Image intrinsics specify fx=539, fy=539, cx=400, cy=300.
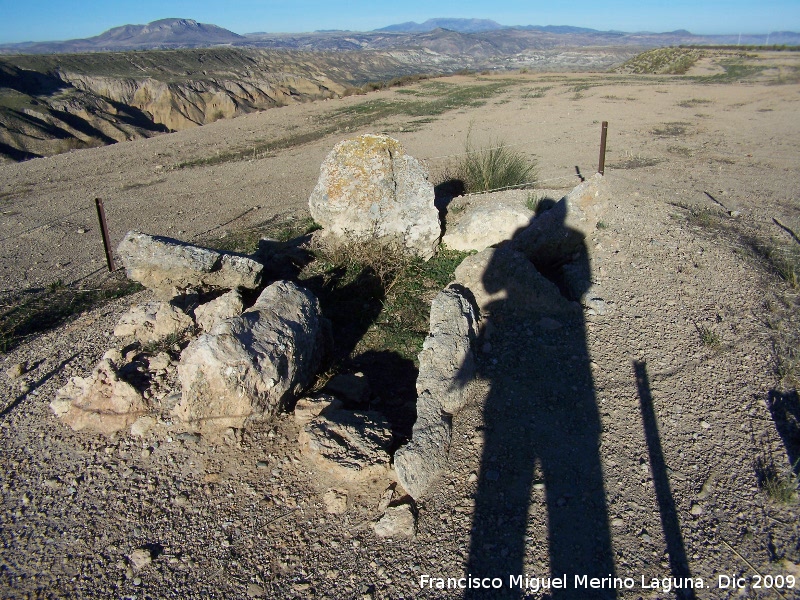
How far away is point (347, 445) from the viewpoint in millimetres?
3492

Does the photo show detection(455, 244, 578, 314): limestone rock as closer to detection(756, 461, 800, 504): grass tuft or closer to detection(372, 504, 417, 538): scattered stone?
detection(756, 461, 800, 504): grass tuft

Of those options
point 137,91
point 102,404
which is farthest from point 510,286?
point 137,91

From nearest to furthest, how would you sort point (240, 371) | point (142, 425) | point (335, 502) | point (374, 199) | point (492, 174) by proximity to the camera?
point (335, 502) < point (240, 371) < point (142, 425) < point (374, 199) < point (492, 174)

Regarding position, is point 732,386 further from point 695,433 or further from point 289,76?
point 289,76

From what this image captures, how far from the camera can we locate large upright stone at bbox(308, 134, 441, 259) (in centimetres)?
636

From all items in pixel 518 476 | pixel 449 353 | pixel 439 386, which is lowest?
pixel 518 476

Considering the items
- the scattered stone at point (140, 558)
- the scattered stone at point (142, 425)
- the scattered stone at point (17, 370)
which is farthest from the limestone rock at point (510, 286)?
the scattered stone at point (17, 370)

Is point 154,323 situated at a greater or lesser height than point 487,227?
lesser

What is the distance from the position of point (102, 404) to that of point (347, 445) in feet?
6.23

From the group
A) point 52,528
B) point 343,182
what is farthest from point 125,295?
point 52,528

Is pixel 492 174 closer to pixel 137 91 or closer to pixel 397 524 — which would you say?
pixel 397 524

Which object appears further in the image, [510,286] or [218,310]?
[510,286]

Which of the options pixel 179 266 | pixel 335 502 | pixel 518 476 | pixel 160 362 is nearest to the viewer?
pixel 335 502

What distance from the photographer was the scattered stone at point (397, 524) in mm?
3072
